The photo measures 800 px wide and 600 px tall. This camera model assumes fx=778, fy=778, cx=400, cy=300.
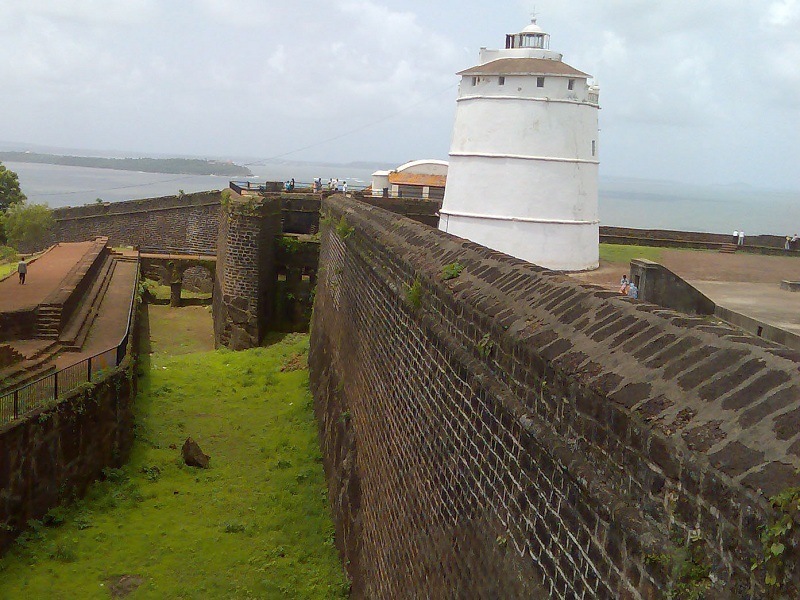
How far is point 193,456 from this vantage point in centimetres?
1209

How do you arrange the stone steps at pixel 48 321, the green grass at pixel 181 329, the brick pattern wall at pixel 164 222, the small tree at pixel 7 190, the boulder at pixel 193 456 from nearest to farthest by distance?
the boulder at pixel 193 456
the stone steps at pixel 48 321
the green grass at pixel 181 329
the brick pattern wall at pixel 164 222
the small tree at pixel 7 190

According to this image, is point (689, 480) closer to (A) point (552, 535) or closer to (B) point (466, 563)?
(A) point (552, 535)

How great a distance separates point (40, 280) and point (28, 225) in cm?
1793

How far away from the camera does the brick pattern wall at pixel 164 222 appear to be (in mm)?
34969

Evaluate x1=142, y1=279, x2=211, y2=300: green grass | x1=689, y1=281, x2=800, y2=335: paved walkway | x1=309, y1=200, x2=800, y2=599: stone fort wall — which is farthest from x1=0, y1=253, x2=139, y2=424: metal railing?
x1=142, y1=279, x2=211, y2=300: green grass

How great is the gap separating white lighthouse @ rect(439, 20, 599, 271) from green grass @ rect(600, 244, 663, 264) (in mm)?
3594

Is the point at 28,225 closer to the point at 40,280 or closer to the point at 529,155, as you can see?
the point at 40,280

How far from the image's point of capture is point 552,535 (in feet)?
12.0

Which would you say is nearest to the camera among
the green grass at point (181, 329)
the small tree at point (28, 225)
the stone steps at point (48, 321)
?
the stone steps at point (48, 321)

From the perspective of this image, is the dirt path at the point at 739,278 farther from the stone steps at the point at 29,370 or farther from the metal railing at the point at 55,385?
the stone steps at the point at 29,370

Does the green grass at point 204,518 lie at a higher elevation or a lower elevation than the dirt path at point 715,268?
lower

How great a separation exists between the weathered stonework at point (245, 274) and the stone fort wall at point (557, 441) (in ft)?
48.8

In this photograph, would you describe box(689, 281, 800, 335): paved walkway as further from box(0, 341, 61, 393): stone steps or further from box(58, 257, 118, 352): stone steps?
box(58, 257, 118, 352): stone steps

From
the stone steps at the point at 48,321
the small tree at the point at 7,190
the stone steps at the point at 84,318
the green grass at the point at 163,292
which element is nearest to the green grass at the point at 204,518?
the stone steps at the point at 84,318
